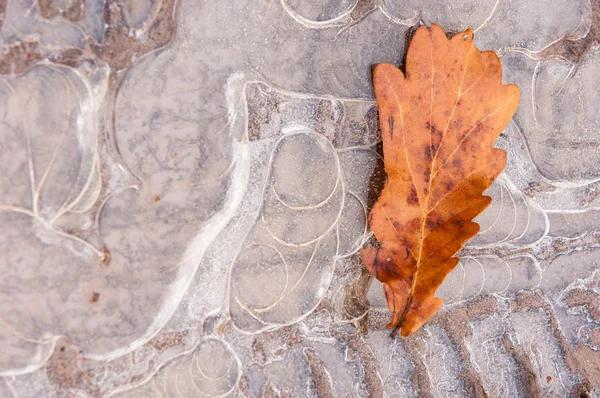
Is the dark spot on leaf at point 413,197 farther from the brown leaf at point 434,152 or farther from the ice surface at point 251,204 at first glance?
the ice surface at point 251,204

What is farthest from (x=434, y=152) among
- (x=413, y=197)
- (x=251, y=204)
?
(x=251, y=204)

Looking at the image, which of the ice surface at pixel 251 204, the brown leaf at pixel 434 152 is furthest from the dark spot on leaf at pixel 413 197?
the ice surface at pixel 251 204

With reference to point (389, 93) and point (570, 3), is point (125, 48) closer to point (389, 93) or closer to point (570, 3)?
point (389, 93)

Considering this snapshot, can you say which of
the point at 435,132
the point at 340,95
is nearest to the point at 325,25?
the point at 340,95

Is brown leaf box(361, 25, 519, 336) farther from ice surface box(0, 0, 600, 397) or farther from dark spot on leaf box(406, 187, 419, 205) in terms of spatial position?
ice surface box(0, 0, 600, 397)

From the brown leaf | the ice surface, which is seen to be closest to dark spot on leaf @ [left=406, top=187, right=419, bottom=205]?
the brown leaf

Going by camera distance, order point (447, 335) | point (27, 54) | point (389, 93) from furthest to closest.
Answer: point (447, 335), point (389, 93), point (27, 54)

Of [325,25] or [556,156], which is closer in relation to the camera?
[325,25]
